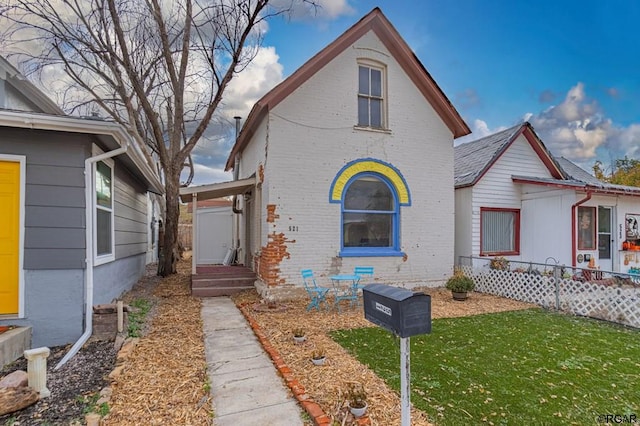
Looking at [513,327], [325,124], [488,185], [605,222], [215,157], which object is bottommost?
[513,327]

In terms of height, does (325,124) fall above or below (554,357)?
above

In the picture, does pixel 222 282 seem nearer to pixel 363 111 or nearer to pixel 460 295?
pixel 363 111

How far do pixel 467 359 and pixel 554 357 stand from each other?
1.33 metres

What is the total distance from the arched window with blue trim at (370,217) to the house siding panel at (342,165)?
251mm

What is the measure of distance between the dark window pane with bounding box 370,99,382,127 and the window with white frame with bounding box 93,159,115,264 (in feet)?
21.7

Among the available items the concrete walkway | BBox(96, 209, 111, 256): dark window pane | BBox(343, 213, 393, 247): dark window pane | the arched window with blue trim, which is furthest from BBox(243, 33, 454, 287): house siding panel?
BBox(96, 209, 111, 256): dark window pane

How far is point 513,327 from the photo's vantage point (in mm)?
6621

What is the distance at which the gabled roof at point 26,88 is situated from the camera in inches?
323

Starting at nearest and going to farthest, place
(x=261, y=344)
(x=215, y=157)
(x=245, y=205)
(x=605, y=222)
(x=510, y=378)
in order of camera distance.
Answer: (x=510, y=378), (x=261, y=344), (x=605, y=222), (x=245, y=205), (x=215, y=157)

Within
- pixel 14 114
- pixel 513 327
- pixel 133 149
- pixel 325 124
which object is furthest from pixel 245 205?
pixel 513 327

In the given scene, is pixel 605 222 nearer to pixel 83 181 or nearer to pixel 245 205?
pixel 245 205

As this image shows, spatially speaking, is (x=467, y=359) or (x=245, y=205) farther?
(x=245, y=205)

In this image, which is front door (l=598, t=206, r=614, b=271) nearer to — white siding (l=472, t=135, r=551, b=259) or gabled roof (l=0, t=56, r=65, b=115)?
white siding (l=472, t=135, r=551, b=259)

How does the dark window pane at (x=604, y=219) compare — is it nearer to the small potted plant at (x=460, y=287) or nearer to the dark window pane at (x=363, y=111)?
the small potted plant at (x=460, y=287)
